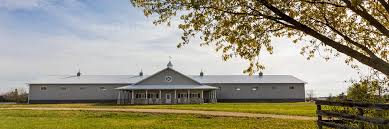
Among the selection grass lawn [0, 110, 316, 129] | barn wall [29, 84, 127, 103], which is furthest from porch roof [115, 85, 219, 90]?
grass lawn [0, 110, 316, 129]

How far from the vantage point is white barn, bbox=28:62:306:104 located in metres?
59.5

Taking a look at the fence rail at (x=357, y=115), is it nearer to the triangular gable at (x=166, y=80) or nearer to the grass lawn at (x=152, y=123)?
the grass lawn at (x=152, y=123)

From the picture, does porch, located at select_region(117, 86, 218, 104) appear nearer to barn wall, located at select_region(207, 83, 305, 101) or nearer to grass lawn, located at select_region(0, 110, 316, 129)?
barn wall, located at select_region(207, 83, 305, 101)

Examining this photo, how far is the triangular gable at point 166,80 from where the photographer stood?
195ft

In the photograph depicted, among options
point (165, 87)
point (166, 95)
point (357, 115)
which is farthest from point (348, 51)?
point (166, 95)

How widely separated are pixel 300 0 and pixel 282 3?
515 millimetres

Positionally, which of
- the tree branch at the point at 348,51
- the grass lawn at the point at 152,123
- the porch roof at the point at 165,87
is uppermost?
the tree branch at the point at 348,51

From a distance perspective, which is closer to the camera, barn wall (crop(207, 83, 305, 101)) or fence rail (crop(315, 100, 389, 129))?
fence rail (crop(315, 100, 389, 129))

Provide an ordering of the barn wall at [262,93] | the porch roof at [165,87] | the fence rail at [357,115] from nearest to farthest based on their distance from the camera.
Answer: the fence rail at [357,115], the porch roof at [165,87], the barn wall at [262,93]

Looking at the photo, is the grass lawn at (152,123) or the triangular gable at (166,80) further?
the triangular gable at (166,80)

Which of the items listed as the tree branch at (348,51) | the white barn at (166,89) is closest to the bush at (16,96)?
the white barn at (166,89)

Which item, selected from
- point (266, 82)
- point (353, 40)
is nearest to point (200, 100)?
point (266, 82)

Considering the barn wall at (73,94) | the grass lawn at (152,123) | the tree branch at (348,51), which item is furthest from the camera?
the barn wall at (73,94)

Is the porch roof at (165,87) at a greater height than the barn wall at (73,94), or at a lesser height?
greater
